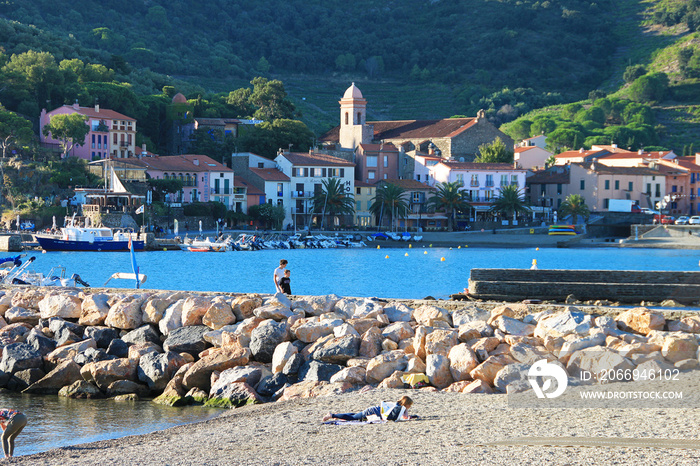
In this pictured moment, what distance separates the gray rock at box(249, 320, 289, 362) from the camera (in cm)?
1340

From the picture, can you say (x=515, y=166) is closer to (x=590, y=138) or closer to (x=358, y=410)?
(x=590, y=138)

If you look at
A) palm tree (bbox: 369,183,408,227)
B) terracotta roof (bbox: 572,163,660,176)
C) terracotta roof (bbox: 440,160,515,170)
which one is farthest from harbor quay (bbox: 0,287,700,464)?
terracotta roof (bbox: 572,163,660,176)

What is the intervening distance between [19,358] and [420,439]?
7664 mm

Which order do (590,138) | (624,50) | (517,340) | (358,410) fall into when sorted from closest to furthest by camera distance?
(358,410) < (517,340) < (590,138) < (624,50)

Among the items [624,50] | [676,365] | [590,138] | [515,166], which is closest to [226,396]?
[676,365]

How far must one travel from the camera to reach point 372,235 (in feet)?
224

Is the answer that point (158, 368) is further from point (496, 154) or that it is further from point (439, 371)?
point (496, 154)

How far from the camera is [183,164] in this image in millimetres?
68125

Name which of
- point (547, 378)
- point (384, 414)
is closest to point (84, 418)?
point (384, 414)

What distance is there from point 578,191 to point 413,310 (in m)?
66.7

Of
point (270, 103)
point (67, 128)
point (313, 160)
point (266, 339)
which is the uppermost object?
point (270, 103)

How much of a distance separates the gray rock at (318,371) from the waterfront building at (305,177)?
58255 mm

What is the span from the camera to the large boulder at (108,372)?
44.4 feet

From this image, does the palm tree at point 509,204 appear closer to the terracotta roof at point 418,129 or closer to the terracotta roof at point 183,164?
the terracotta roof at point 418,129
